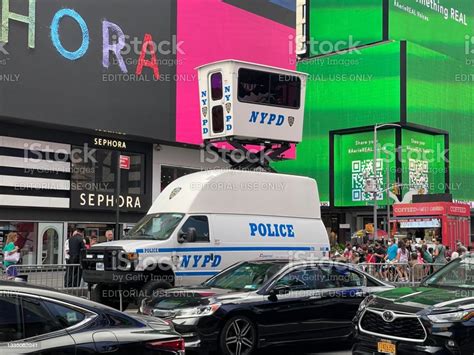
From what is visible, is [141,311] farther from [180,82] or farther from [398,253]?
[180,82]

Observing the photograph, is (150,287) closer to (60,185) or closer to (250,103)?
(250,103)

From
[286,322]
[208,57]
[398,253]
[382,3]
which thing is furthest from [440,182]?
[286,322]

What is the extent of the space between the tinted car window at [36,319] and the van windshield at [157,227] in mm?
7741

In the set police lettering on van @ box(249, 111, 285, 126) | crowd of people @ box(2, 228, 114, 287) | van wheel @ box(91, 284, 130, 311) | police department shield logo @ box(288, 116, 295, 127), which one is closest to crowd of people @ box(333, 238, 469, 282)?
police department shield logo @ box(288, 116, 295, 127)

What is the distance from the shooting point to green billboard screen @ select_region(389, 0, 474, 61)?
210 ft

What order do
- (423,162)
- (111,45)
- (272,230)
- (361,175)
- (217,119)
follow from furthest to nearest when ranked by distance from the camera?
(423,162), (361,175), (111,45), (217,119), (272,230)

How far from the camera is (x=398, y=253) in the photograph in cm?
2012

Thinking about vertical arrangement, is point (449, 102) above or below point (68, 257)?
above

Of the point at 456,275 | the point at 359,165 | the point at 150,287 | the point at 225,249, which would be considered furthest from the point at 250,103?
the point at 359,165

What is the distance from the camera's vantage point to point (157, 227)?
43.9 ft

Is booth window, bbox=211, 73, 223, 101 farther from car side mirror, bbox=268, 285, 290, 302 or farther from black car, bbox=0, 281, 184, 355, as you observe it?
black car, bbox=0, 281, 184, 355

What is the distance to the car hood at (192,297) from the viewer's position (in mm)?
8930

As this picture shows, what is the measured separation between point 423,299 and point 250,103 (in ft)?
33.0

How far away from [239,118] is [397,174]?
46134 millimetres
